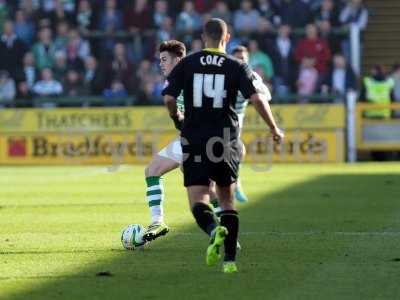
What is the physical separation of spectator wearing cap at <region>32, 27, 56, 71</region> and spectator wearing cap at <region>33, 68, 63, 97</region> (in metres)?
0.44

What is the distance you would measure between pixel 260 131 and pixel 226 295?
17006 millimetres

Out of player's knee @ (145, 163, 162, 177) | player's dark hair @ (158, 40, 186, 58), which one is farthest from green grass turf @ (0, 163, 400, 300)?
player's dark hair @ (158, 40, 186, 58)

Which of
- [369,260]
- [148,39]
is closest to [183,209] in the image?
[369,260]

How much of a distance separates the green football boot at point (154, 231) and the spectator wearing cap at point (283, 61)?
15043 mm

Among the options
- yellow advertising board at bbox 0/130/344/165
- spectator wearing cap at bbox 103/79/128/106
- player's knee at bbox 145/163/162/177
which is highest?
spectator wearing cap at bbox 103/79/128/106

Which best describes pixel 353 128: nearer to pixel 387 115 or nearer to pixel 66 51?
pixel 387 115

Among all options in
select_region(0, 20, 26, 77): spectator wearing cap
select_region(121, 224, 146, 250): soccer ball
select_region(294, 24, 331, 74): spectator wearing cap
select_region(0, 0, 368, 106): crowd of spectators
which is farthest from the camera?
select_region(0, 20, 26, 77): spectator wearing cap

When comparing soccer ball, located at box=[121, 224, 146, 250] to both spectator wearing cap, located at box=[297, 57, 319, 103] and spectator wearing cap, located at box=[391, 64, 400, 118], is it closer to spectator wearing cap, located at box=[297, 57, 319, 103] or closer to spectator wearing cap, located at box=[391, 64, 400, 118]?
spectator wearing cap, located at box=[297, 57, 319, 103]

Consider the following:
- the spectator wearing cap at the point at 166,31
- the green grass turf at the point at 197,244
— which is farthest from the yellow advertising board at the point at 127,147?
the green grass turf at the point at 197,244

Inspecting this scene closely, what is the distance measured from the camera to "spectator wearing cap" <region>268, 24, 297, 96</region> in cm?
2556

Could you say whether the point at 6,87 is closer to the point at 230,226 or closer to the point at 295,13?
the point at 295,13

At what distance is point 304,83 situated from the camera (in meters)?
25.6

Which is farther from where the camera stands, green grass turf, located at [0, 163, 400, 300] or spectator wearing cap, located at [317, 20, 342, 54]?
spectator wearing cap, located at [317, 20, 342, 54]

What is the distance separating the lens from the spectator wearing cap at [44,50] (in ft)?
88.1
